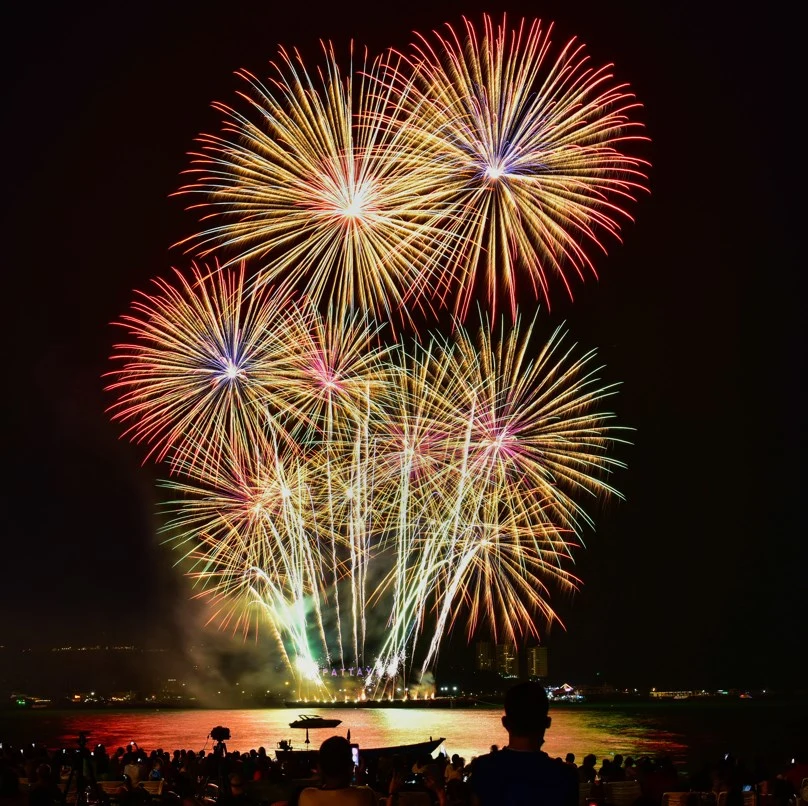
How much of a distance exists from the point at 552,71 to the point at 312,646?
9926 centimetres

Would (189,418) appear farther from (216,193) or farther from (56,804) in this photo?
(56,804)

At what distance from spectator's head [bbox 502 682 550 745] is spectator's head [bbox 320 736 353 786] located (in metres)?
0.78

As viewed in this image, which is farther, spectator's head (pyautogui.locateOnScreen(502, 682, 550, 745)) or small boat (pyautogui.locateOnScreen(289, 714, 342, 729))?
small boat (pyautogui.locateOnScreen(289, 714, 342, 729))

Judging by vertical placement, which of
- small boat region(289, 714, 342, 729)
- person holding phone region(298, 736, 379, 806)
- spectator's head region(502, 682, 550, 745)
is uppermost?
spectator's head region(502, 682, 550, 745)

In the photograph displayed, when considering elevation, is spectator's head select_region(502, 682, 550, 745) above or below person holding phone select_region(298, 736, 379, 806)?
above

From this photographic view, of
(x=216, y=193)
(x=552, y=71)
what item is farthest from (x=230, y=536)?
(x=552, y=71)

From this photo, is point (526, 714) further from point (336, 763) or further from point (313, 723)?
point (313, 723)

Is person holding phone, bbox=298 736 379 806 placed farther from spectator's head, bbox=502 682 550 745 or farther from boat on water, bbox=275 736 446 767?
boat on water, bbox=275 736 446 767

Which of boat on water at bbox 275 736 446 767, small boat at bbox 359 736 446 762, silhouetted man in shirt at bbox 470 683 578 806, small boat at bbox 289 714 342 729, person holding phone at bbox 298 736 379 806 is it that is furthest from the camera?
small boat at bbox 289 714 342 729

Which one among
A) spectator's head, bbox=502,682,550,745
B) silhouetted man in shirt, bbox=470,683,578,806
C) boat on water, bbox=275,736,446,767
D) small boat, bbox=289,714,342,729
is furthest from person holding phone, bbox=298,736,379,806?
small boat, bbox=289,714,342,729

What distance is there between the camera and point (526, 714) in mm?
3705

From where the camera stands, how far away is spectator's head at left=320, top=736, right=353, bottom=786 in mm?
4211

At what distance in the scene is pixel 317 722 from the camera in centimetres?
3047

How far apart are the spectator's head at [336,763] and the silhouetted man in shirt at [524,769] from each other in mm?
667
